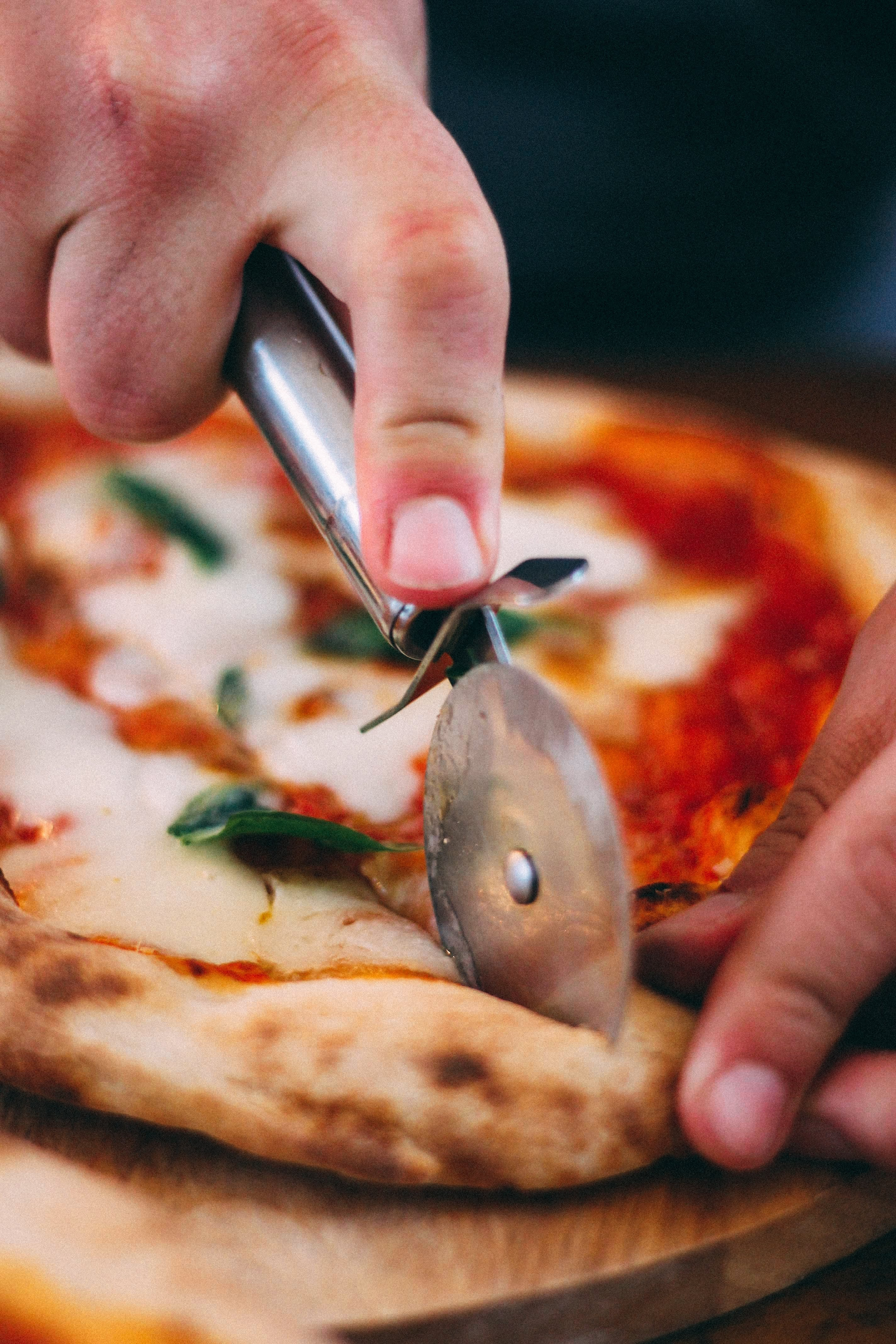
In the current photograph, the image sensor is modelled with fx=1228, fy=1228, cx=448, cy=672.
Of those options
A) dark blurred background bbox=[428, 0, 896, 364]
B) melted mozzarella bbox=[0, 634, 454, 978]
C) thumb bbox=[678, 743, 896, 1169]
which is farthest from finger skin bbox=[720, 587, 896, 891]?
dark blurred background bbox=[428, 0, 896, 364]

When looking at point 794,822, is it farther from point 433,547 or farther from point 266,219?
point 266,219

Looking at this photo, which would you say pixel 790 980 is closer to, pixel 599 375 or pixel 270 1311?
pixel 270 1311

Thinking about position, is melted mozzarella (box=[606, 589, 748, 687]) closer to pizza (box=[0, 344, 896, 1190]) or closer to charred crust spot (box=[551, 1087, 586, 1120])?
pizza (box=[0, 344, 896, 1190])

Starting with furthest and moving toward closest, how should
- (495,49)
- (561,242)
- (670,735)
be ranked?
(561,242) < (495,49) < (670,735)

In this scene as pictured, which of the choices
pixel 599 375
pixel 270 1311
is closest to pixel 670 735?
pixel 270 1311

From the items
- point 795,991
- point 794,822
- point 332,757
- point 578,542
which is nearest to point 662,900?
point 794,822

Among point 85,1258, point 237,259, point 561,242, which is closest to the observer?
point 85,1258
